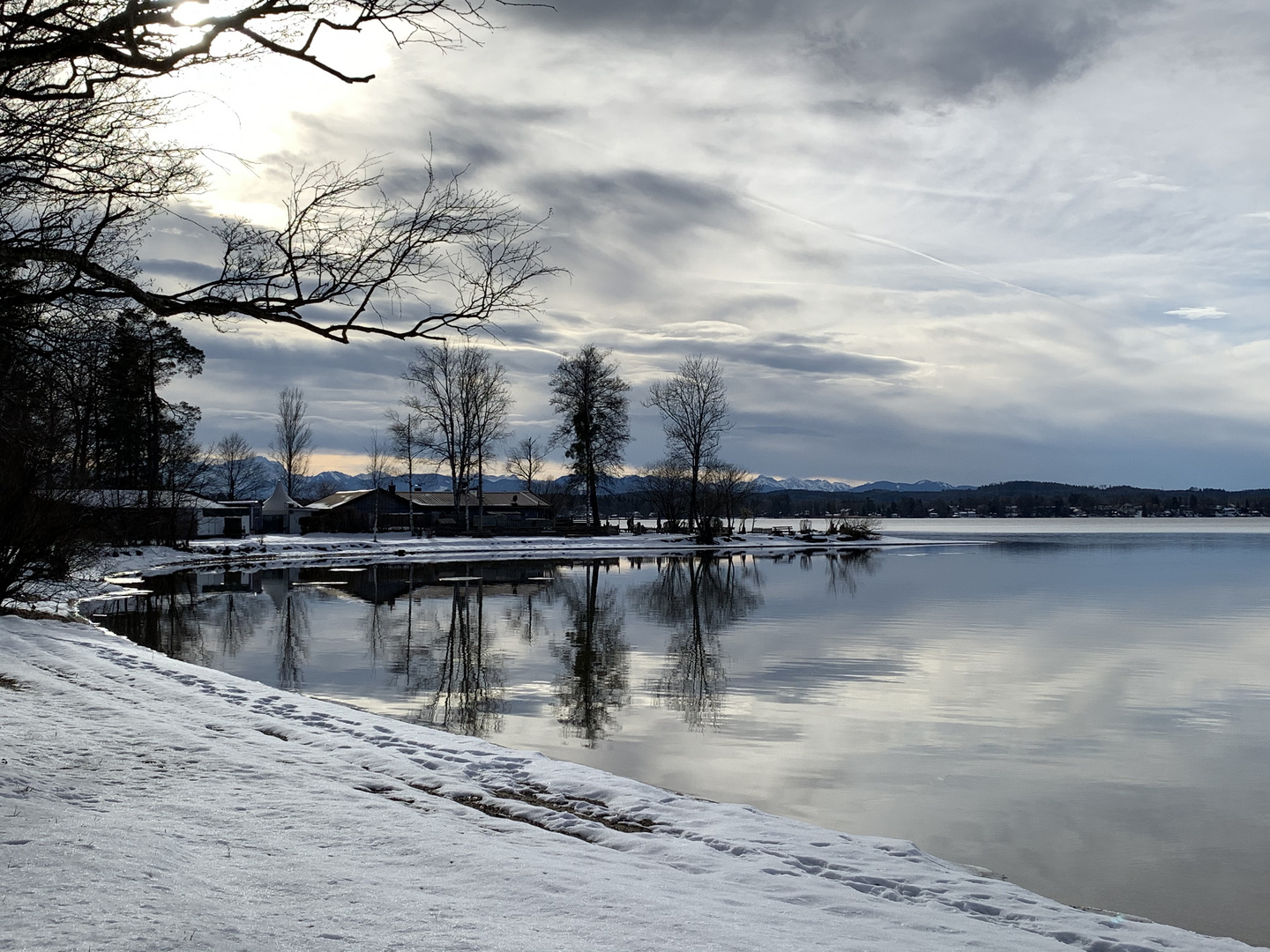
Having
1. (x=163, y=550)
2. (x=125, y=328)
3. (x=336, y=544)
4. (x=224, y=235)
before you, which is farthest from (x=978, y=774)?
(x=336, y=544)

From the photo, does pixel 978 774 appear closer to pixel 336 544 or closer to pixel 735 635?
pixel 735 635

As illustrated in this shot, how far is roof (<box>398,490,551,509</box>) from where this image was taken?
89500 millimetres

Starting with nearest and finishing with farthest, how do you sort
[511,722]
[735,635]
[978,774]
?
1. [978,774]
2. [511,722]
3. [735,635]

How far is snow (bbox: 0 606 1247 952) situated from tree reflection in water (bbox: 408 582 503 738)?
2462 millimetres

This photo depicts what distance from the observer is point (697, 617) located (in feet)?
86.9

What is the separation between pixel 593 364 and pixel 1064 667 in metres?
61.9

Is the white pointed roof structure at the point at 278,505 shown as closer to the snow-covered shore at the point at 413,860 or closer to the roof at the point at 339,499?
the roof at the point at 339,499

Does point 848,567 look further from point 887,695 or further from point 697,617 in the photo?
point 887,695

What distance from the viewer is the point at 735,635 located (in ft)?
73.6

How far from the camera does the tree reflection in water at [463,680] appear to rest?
13.1m

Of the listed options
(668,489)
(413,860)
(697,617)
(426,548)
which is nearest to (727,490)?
(668,489)

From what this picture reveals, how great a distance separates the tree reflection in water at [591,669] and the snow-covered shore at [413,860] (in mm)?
2704

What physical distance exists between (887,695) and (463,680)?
23.4 ft

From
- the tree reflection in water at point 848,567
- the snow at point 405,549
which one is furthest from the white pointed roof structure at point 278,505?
the tree reflection in water at point 848,567
